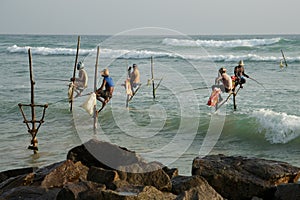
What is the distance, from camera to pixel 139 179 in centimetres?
516

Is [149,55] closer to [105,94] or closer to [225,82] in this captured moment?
[225,82]

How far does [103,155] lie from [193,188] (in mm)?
1755

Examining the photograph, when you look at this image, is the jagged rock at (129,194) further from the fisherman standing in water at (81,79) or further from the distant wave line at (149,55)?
the distant wave line at (149,55)

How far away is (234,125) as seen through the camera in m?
12.8

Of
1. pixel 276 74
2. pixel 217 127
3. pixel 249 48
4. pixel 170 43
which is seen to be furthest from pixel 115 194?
pixel 170 43

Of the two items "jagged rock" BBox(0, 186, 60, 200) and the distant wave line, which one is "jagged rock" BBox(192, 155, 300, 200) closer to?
"jagged rock" BBox(0, 186, 60, 200)

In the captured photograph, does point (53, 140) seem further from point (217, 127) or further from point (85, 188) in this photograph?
point (85, 188)

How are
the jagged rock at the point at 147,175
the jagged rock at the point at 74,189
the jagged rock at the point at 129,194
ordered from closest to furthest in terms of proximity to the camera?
the jagged rock at the point at 129,194
the jagged rock at the point at 74,189
the jagged rock at the point at 147,175

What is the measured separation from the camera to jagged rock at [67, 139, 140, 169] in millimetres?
5562

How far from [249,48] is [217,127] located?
31.6 m

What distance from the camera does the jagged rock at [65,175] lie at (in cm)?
510

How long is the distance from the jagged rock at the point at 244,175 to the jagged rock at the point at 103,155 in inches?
33.8

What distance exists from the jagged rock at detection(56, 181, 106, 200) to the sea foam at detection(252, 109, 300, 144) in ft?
24.3

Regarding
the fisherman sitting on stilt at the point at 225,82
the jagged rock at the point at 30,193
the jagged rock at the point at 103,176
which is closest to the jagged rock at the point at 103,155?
the jagged rock at the point at 103,176
